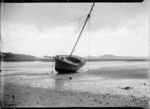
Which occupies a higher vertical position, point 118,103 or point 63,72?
point 118,103

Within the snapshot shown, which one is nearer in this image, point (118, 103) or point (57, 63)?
point (118, 103)

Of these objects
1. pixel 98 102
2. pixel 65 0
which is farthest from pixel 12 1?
pixel 98 102

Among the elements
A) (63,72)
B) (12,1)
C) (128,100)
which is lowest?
(63,72)

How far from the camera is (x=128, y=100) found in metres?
9.39

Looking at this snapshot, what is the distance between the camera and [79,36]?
2544 cm

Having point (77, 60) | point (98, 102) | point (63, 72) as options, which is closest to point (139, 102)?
point (98, 102)

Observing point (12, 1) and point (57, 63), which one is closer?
point (12, 1)

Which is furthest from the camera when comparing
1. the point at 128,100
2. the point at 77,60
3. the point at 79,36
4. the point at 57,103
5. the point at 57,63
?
the point at 77,60

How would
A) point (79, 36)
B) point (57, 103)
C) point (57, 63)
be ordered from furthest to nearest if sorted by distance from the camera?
point (57, 63), point (79, 36), point (57, 103)

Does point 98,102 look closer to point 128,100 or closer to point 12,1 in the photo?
point 128,100

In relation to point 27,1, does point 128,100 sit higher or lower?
lower

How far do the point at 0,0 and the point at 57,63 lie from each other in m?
24.8

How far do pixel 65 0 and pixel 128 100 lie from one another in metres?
7.95

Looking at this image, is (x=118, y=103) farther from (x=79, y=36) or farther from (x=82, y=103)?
(x=79, y=36)
